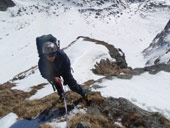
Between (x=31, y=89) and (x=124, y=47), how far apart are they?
3573 cm

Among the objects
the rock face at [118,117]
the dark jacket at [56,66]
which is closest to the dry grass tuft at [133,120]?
the rock face at [118,117]

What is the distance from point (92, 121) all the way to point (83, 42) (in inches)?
672

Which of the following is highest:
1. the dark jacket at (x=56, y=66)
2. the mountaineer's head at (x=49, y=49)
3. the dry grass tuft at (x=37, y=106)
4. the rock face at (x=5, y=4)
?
the rock face at (x=5, y=4)

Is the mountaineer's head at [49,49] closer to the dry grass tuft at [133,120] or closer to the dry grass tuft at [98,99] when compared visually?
the dry grass tuft at [98,99]

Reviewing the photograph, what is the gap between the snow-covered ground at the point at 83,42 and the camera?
760 centimetres

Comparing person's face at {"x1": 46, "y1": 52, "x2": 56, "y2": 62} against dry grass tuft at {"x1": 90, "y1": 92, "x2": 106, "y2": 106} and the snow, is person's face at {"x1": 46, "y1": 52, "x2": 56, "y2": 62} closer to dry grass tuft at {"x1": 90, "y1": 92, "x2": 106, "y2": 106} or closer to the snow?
dry grass tuft at {"x1": 90, "y1": 92, "x2": 106, "y2": 106}

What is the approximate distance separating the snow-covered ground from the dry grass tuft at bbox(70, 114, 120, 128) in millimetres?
1698

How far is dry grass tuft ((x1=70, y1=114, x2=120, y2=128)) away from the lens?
4539 mm

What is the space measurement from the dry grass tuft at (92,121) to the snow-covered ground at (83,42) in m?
1.70

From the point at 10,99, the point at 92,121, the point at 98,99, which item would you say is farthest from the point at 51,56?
the point at 10,99

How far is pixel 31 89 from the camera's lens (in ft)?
34.6

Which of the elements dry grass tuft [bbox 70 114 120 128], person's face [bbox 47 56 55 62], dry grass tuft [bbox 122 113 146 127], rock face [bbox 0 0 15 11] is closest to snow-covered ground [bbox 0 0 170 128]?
dry grass tuft [bbox 122 113 146 127]

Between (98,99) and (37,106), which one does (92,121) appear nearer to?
(98,99)

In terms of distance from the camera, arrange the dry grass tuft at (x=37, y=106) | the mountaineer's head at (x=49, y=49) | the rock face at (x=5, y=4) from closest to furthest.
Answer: the mountaineer's head at (x=49, y=49) → the dry grass tuft at (x=37, y=106) → the rock face at (x=5, y=4)
